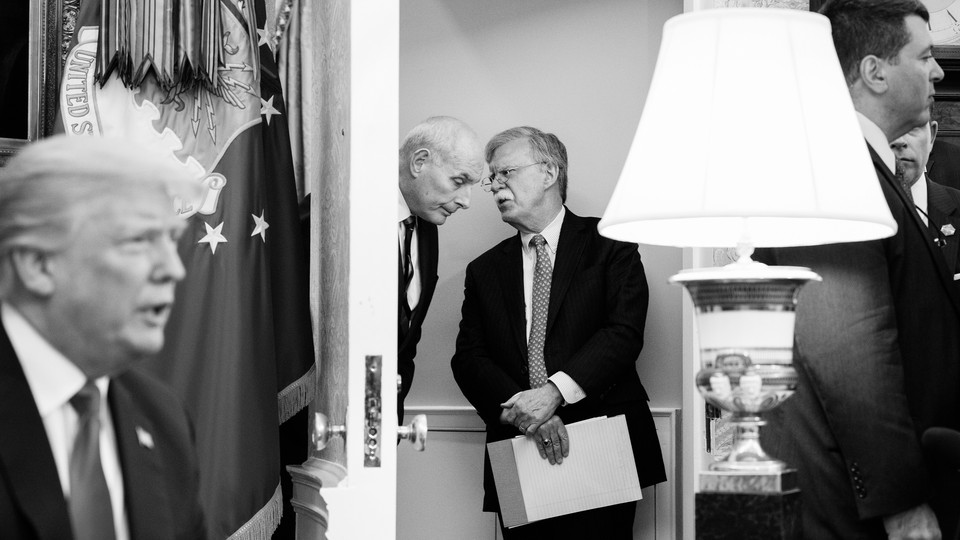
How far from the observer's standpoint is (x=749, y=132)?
1646mm

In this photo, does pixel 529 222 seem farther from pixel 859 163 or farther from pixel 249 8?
pixel 859 163

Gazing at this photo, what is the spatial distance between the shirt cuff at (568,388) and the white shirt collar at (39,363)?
2710 millimetres

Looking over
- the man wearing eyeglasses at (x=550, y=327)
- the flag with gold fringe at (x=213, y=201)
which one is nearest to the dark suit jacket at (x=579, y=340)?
the man wearing eyeglasses at (x=550, y=327)

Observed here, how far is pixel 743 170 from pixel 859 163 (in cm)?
18

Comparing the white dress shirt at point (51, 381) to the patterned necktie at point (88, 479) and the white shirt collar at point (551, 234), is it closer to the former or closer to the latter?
the patterned necktie at point (88, 479)

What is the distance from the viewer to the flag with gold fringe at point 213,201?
255cm

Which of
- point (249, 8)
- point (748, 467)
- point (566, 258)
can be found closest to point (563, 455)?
point (566, 258)

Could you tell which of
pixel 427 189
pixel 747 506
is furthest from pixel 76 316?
pixel 427 189

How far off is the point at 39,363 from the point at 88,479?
119 mm

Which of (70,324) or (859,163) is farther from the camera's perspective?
(859,163)

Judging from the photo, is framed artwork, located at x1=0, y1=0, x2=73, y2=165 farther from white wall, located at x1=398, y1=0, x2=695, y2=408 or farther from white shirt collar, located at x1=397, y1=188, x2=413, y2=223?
white wall, located at x1=398, y1=0, x2=695, y2=408

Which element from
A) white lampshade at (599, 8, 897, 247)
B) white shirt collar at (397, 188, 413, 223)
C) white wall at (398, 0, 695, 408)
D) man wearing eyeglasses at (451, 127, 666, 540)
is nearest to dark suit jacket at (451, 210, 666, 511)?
man wearing eyeglasses at (451, 127, 666, 540)

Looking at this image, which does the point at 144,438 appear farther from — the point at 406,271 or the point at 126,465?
the point at 406,271

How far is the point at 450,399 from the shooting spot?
4465 millimetres
